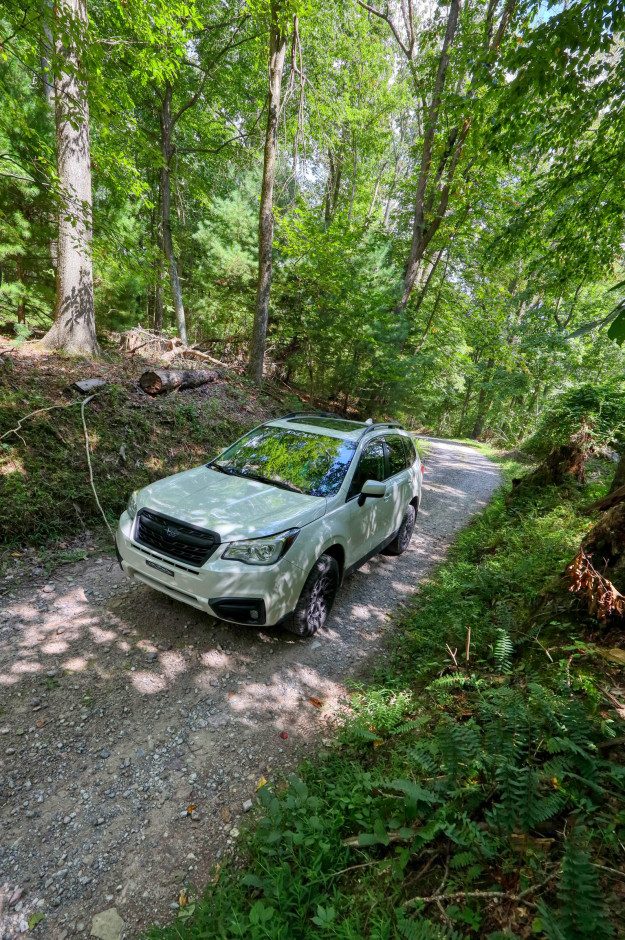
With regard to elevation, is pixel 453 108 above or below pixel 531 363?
above

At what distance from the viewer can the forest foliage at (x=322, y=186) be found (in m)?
5.16

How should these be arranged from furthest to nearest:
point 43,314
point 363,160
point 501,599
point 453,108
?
point 363,160 → point 43,314 → point 453,108 → point 501,599

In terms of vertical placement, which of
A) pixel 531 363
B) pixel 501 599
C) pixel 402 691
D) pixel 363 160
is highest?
pixel 363 160

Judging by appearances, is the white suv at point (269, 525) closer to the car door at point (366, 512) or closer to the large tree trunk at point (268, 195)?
the car door at point (366, 512)

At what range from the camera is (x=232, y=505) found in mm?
3555

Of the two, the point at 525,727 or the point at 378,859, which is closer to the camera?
the point at 378,859

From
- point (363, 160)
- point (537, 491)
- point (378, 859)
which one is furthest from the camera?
point (363, 160)

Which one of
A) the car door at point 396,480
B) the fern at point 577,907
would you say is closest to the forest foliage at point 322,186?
the car door at point 396,480

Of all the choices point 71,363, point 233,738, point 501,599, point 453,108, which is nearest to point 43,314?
point 71,363

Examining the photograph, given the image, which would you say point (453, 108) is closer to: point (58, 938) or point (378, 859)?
point (378, 859)

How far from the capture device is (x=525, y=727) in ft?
7.05

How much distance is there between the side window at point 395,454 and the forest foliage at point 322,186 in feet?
9.35

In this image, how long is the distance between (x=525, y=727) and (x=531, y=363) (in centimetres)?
1671

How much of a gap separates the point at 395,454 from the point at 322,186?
17.9 metres
